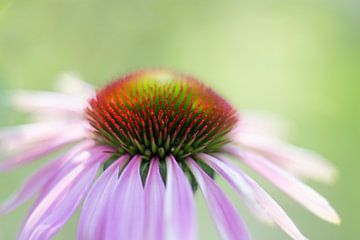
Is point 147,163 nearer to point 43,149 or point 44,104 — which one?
point 43,149

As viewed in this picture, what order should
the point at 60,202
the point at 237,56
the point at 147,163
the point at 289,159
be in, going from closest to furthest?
the point at 60,202 → the point at 147,163 → the point at 289,159 → the point at 237,56

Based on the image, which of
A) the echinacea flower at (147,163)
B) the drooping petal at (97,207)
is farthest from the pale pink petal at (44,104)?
the drooping petal at (97,207)

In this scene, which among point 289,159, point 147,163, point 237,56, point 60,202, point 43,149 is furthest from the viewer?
point 237,56

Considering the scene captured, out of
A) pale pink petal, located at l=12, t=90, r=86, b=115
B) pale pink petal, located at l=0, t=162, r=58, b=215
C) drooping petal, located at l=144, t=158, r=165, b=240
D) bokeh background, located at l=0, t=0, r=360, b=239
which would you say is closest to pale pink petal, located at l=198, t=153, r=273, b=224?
drooping petal, located at l=144, t=158, r=165, b=240

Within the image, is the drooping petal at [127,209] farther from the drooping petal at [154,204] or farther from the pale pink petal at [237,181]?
the pale pink petal at [237,181]

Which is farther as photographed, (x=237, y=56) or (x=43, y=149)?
(x=237, y=56)

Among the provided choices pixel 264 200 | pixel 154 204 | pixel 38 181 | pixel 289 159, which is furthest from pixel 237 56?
pixel 154 204

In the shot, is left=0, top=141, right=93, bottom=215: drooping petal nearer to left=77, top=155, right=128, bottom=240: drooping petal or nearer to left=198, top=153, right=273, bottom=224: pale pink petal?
left=77, top=155, right=128, bottom=240: drooping petal
